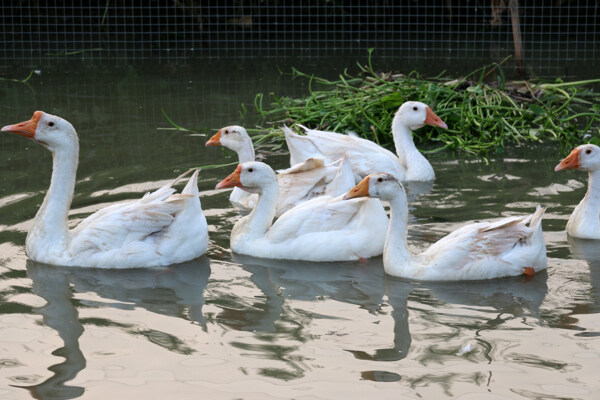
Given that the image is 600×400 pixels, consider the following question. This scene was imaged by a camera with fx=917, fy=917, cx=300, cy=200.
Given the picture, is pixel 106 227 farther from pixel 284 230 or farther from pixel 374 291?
pixel 374 291

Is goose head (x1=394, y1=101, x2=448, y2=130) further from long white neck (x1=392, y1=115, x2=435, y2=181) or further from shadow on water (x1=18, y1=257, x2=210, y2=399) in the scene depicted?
shadow on water (x1=18, y1=257, x2=210, y2=399)

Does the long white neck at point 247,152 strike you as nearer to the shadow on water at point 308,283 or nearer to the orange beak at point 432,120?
the shadow on water at point 308,283

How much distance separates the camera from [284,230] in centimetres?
660

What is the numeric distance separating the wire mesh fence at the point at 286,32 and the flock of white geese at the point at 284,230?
881cm

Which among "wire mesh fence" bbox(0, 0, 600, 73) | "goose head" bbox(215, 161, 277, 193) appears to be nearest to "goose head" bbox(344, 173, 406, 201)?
"goose head" bbox(215, 161, 277, 193)

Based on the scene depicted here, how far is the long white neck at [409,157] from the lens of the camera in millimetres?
8641

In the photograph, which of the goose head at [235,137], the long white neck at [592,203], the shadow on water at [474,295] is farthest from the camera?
the goose head at [235,137]

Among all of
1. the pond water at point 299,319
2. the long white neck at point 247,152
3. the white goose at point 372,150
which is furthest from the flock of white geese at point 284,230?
the white goose at point 372,150

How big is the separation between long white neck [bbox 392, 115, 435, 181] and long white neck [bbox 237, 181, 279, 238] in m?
2.21

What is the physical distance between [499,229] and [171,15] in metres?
13.3

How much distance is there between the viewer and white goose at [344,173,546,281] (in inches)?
237

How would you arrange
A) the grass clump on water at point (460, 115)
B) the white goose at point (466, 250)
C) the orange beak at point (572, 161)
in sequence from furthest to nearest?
the grass clump on water at point (460, 115)
the orange beak at point (572, 161)
the white goose at point (466, 250)

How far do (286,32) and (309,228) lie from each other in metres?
11.5

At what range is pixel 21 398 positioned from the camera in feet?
14.6
